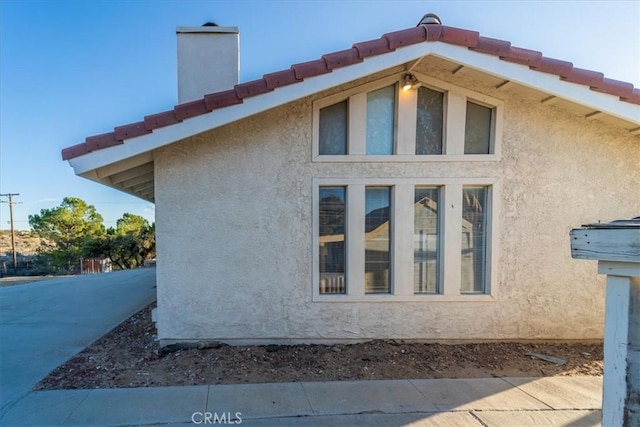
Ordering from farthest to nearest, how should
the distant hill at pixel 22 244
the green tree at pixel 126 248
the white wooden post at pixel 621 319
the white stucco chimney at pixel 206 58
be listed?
the distant hill at pixel 22 244 → the green tree at pixel 126 248 → the white stucco chimney at pixel 206 58 → the white wooden post at pixel 621 319

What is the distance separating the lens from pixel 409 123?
532 centimetres

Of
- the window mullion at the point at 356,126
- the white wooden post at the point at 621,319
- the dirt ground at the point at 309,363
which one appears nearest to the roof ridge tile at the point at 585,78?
the window mullion at the point at 356,126

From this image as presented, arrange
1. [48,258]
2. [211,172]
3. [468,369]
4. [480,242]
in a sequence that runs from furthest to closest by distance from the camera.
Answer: [48,258] → [480,242] → [211,172] → [468,369]

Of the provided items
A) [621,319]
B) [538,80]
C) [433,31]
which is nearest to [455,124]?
[538,80]

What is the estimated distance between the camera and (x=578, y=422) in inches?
136

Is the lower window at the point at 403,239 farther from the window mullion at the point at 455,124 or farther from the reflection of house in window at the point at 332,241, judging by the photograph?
the window mullion at the point at 455,124

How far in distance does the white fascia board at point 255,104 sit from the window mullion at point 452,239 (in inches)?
88.9

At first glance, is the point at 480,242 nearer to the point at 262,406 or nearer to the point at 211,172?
the point at 262,406

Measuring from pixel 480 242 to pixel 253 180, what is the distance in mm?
4100

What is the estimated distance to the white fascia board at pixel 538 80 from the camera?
A: 4.50 metres

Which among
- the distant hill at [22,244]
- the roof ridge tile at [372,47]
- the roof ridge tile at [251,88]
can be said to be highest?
the roof ridge tile at [372,47]

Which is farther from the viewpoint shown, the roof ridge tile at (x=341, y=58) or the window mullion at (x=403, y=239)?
the window mullion at (x=403, y=239)

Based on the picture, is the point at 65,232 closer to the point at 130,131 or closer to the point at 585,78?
the point at 130,131

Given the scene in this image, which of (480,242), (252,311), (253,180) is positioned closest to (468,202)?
(480,242)
